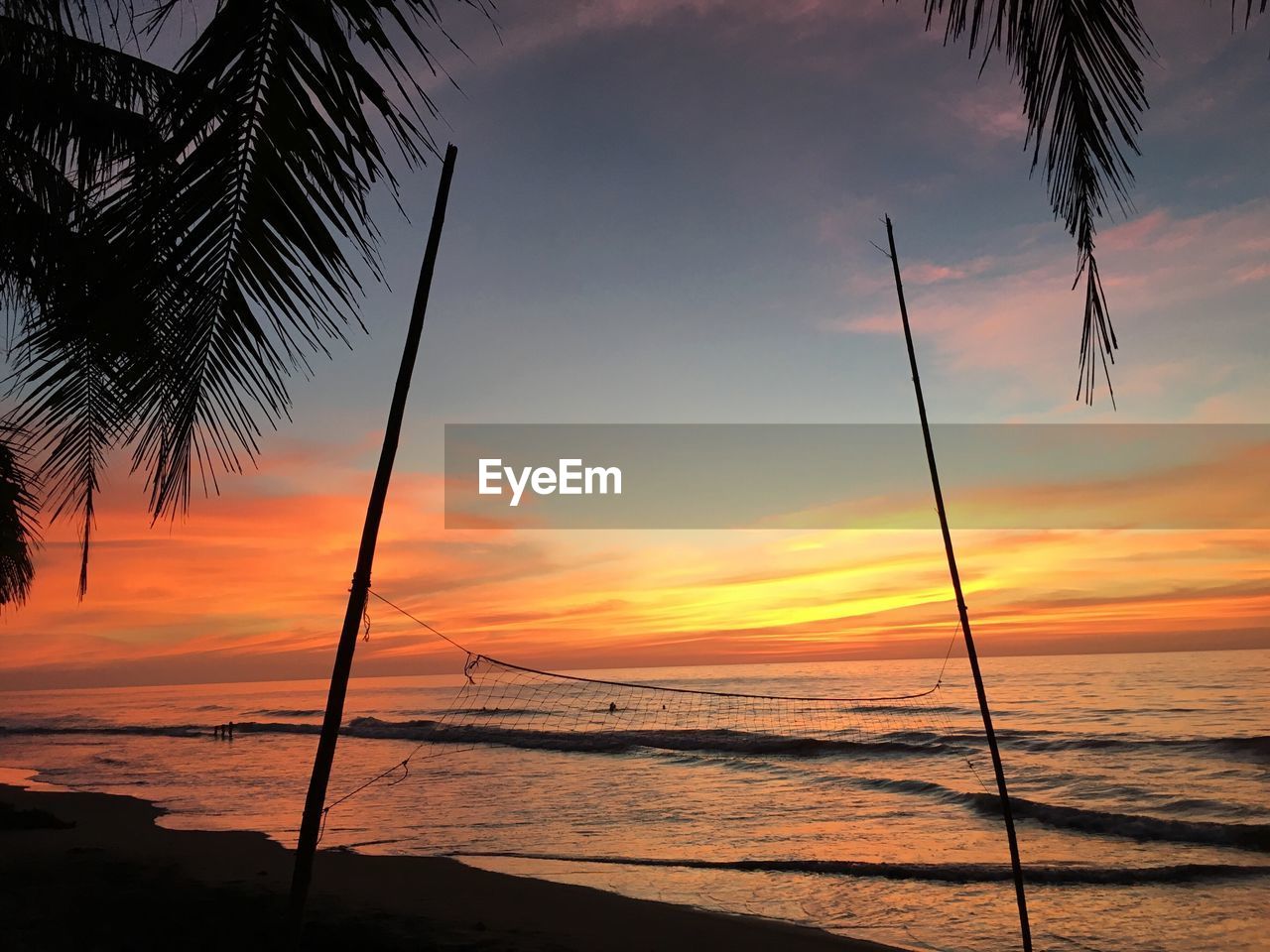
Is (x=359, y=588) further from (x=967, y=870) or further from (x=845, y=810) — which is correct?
(x=845, y=810)

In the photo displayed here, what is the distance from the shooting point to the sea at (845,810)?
11133mm

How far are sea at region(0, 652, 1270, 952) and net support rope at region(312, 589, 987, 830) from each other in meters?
0.38

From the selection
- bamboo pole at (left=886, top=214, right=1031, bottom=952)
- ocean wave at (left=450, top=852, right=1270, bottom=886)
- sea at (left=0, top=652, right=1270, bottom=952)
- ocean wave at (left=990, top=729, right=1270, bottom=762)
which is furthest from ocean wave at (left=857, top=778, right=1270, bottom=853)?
bamboo pole at (left=886, top=214, right=1031, bottom=952)

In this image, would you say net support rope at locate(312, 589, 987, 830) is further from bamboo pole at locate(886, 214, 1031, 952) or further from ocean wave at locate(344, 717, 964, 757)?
bamboo pole at locate(886, 214, 1031, 952)

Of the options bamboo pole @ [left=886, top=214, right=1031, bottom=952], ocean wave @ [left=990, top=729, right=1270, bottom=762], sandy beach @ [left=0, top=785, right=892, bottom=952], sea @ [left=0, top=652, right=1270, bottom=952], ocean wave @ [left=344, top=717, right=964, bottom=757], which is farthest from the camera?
ocean wave @ [left=344, top=717, right=964, bottom=757]

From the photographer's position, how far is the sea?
11133 mm

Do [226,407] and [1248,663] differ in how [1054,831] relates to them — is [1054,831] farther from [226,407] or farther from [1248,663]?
[1248,663]

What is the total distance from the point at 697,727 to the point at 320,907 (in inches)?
1178

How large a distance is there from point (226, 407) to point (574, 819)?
17019 mm

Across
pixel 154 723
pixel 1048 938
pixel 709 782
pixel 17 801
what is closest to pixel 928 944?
pixel 1048 938

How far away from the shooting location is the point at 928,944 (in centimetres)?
948

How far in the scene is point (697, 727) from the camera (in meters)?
38.2

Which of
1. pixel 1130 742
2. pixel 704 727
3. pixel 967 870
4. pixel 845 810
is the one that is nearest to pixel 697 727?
pixel 704 727

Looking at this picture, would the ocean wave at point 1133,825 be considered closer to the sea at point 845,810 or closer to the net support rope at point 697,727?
the sea at point 845,810
